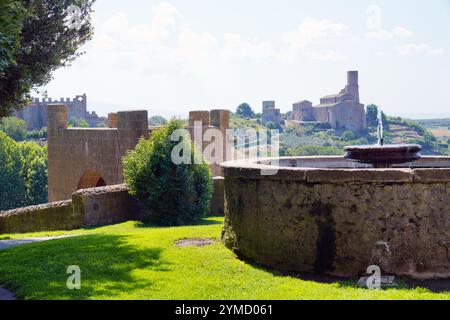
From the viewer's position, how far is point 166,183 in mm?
15539

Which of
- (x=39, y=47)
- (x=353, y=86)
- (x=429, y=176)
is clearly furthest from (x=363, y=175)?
(x=353, y=86)

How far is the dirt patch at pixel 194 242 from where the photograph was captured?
9.42 meters

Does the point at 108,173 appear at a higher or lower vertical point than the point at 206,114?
lower

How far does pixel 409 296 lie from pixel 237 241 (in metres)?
3.02

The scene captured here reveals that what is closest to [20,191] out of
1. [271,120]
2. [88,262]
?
[88,262]

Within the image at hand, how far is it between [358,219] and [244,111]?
142 meters

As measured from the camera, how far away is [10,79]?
39.5ft

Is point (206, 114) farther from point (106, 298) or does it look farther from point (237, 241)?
point (106, 298)

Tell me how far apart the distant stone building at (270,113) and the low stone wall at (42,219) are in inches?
4473

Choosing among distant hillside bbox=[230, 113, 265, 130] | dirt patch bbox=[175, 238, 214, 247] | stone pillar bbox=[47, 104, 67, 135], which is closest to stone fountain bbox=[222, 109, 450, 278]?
dirt patch bbox=[175, 238, 214, 247]

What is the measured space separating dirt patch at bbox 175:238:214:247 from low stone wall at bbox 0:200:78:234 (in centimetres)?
607

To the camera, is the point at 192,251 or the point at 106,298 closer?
the point at 106,298

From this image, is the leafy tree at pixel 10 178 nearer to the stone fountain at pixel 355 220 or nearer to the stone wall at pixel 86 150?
the stone wall at pixel 86 150
